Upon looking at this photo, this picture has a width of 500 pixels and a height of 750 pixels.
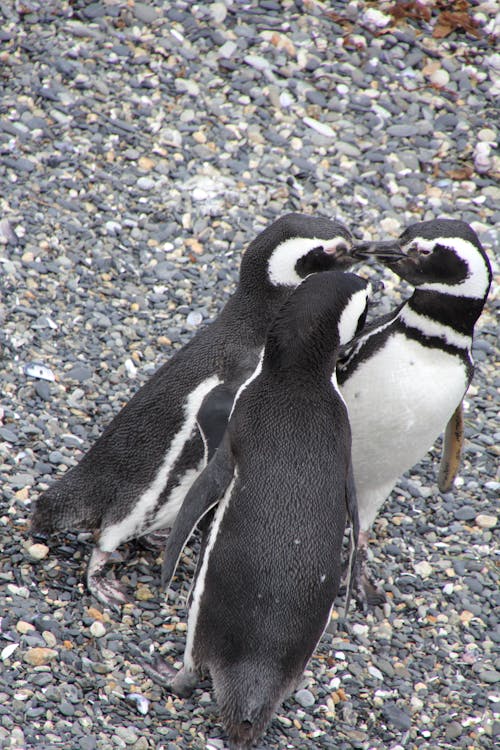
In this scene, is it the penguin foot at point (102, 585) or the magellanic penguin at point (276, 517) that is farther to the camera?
the penguin foot at point (102, 585)

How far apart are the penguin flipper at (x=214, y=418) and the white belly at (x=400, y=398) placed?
532mm

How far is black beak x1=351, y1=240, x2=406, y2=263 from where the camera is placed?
3900 mm

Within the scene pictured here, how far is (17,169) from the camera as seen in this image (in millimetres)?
5438

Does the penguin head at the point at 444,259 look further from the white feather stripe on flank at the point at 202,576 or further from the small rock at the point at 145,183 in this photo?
the small rock at the point at 145,183

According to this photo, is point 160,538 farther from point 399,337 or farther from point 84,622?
point 399,337

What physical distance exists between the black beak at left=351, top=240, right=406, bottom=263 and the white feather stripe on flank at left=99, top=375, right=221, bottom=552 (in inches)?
25.6

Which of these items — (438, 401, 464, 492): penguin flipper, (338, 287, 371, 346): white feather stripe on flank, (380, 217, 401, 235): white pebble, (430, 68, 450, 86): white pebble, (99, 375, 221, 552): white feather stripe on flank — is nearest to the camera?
(338, 287, 371, 346): white feather stripe on flank

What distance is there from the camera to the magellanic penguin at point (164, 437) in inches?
150

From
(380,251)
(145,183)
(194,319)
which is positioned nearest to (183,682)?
(380,251)

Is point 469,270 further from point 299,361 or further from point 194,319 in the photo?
point 194,319

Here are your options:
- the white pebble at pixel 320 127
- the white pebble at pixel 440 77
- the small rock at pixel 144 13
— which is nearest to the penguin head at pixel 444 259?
the white pebble at pixel 320 127

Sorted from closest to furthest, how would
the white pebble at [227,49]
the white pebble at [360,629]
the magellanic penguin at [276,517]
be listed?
the magellanic penguin at [276,517] → the white pebble at [360,629] → the white pebble at [227,49]

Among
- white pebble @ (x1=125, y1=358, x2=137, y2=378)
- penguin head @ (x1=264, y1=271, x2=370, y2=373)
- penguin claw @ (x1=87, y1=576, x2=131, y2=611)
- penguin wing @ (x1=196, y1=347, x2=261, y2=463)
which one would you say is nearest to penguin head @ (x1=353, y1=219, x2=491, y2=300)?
penguin head @ (x1=264, y1=271, x2=370, y2=373)

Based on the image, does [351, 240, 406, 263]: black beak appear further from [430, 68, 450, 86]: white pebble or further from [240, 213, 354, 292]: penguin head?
[430, 68, 450, 86]: white pebble
